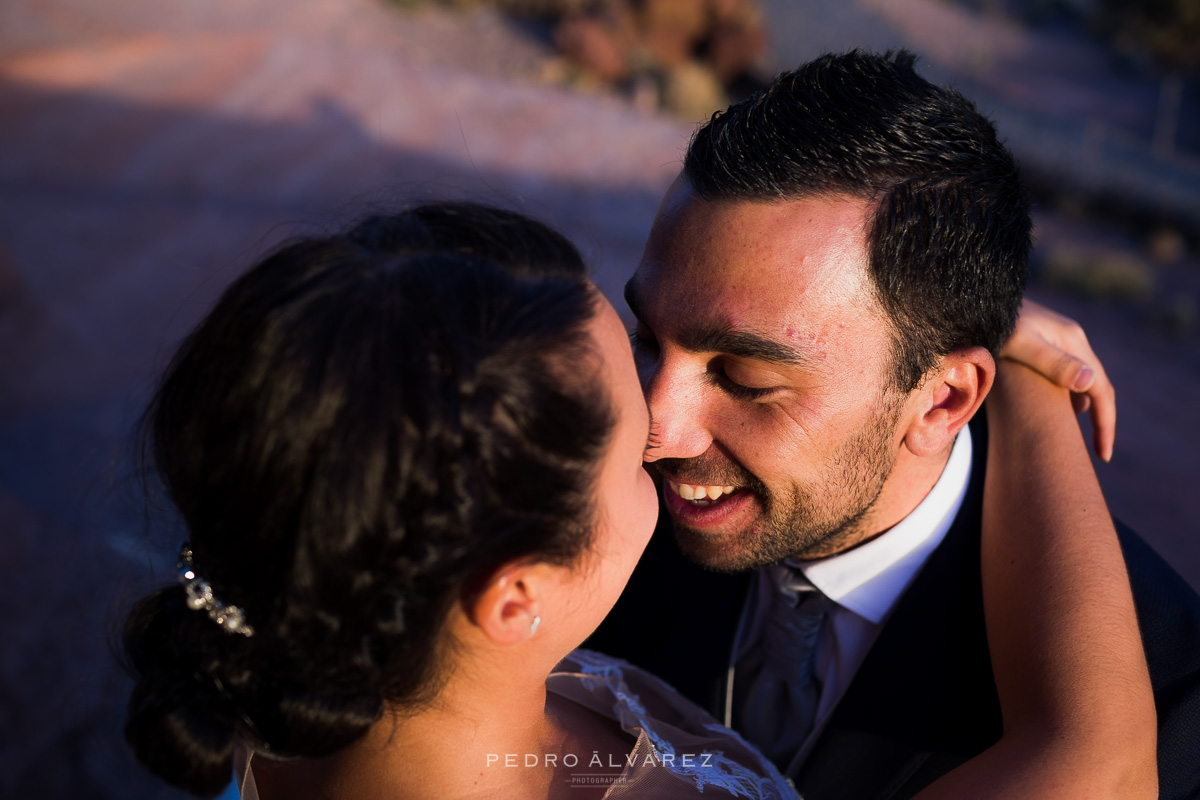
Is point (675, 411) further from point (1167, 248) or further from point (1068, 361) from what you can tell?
point (1167, 248)

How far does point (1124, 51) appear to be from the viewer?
76.3 feet

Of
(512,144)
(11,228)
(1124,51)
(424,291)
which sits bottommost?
(11,228)

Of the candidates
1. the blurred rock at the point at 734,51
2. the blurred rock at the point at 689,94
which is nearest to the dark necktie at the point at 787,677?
the blurred rock at the point at 689,94

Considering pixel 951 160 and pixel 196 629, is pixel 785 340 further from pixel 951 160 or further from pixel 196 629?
pixel 196 629

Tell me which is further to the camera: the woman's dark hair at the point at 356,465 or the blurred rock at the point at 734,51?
the blurred rock at the point at 734,51

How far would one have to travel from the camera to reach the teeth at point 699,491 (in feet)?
7.74

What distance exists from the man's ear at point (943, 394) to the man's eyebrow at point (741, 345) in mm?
439

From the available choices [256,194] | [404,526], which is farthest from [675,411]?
[256,194]

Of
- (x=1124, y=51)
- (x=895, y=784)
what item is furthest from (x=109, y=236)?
(x=1124, y=51)

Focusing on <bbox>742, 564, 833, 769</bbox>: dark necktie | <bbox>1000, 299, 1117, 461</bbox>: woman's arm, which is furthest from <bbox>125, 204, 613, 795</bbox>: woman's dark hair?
<bbox>1000, 299, 1117, 461</bbox>: woman's arm

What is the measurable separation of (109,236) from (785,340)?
915 centimetres

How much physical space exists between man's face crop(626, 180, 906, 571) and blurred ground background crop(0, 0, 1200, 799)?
715 mm

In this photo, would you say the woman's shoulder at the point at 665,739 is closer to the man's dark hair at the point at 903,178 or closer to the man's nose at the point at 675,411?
the man's nose at the point at 675,411

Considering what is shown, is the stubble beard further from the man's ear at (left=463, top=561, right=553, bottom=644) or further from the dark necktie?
the man's ear at (left=463, top=561, right=553, bottom=644)
